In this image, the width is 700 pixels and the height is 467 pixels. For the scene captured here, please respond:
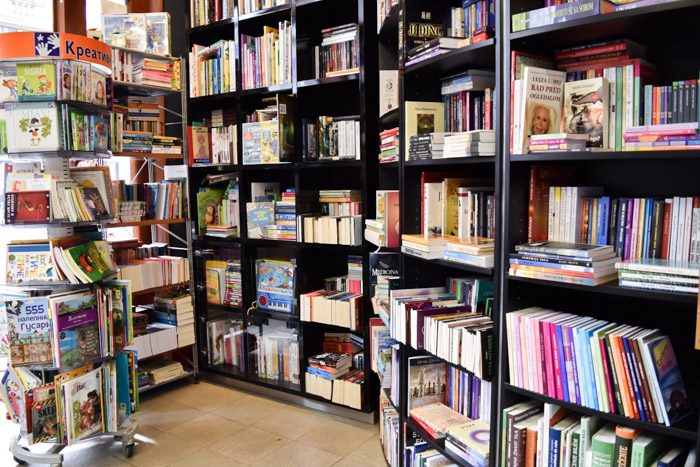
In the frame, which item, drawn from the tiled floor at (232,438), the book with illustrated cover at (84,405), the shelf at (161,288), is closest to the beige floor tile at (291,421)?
the tiled floor at (232,438)

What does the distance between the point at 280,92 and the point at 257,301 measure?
1430 millimetres

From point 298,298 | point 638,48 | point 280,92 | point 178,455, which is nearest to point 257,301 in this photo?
point 298,298

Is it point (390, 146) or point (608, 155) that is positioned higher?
point (390, 146)

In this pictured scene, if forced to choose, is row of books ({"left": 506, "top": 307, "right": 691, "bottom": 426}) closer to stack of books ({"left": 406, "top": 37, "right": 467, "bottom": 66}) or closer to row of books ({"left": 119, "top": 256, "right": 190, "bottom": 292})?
stack of books ({"left": 406, "top": 37, "right": 467, "bottom": 66})

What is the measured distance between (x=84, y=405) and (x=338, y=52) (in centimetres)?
243

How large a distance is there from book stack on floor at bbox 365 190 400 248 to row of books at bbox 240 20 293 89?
3.69 feet

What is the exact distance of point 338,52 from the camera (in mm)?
3273

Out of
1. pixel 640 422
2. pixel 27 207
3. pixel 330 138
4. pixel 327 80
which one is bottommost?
pixel 640 422

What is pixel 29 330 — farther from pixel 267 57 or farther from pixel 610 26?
pixel 610 26

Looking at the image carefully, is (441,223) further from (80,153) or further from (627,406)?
(80,153)

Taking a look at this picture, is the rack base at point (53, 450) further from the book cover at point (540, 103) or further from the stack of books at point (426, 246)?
the book cover at point (540, 103)

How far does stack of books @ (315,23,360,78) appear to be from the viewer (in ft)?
10.4

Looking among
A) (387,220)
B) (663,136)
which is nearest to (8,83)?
(387,220)

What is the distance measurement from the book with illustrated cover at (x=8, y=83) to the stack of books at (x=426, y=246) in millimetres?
2077
